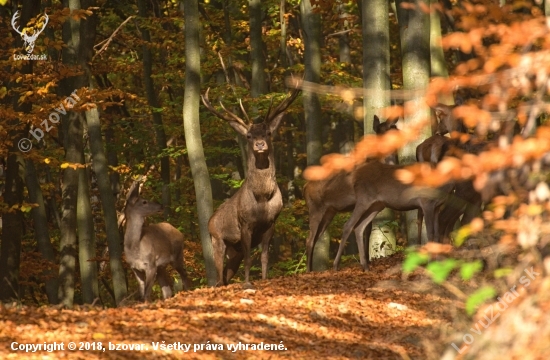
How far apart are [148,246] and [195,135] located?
15.4ft

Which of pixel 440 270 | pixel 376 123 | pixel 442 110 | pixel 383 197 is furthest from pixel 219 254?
pixel 440 270

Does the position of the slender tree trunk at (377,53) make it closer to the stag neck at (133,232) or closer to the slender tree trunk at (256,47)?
the stag neck at (133,232)

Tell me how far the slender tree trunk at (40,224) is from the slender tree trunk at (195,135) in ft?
13.5

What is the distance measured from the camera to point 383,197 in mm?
14836

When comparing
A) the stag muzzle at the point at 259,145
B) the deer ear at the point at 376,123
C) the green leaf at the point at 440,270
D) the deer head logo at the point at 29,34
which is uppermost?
the deer head logo at the point at 29,34

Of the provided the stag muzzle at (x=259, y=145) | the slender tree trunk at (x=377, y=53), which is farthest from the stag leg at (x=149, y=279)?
the slender tree trunk at (x=377, y=53)

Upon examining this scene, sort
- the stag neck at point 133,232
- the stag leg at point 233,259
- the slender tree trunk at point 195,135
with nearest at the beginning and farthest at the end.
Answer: the stag neck at point 133,232 → the stag leg at point 233,259 → the slender tree trunk at point 195,135

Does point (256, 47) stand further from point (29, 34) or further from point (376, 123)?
point (376, 123)

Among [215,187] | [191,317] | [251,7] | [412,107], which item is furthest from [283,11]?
[412,107]

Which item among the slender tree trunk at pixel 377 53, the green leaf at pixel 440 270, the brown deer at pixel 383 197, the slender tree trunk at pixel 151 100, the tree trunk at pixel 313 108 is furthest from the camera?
the slender tree trunk at pixel 151 100

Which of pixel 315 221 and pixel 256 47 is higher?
pixel 256 47

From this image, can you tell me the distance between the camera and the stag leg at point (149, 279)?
1494 cm

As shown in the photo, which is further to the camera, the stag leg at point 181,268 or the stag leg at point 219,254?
the stag leg at point 181,268

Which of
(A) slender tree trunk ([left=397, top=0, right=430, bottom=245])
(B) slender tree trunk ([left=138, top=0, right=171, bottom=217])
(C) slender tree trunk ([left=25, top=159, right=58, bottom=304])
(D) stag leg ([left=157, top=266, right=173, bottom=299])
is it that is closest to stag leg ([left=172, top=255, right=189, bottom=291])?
(D) stag leg ([left=157, top=266, right=173, bottom=299])
